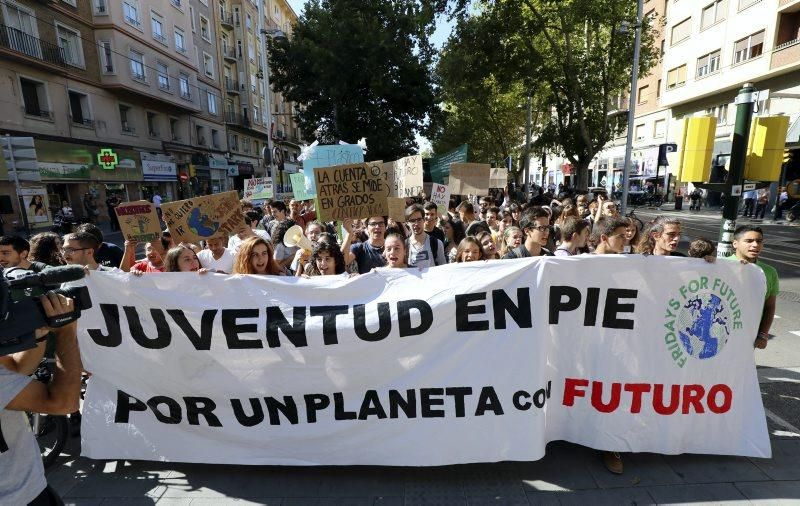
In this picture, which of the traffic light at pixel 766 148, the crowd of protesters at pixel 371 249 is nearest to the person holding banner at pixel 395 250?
the crowd of protesters at pixel 371 249

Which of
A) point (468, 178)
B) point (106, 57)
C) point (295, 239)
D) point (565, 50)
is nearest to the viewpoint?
point (295, 239)

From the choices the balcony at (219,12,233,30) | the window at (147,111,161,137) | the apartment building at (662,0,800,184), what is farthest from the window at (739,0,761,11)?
the balcony at (219,12,233,30)

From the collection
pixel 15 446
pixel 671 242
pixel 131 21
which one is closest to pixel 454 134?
pixel 131 21

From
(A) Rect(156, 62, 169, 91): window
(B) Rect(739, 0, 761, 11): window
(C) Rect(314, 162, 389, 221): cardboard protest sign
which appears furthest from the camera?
(A) Rect(156, 62, 169, 91): window

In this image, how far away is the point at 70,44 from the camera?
20.1 m

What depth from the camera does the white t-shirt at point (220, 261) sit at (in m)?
4.47

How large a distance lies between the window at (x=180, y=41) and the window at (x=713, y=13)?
32.6 m

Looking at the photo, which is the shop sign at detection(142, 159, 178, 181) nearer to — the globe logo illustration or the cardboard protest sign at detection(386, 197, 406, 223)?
the cardboard protest sign at detection(386, 197, 406, 223)

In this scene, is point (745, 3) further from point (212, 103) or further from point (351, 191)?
point (212, 103)

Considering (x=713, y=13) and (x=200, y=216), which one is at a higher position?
(x=713, y=13)

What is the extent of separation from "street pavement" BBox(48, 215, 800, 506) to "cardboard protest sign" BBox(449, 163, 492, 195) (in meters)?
5.65

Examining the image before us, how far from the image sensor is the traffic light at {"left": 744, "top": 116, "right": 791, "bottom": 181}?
3.88 m

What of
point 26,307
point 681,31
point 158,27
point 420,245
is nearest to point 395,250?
point 420,245

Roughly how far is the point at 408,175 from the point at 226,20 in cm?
3744
